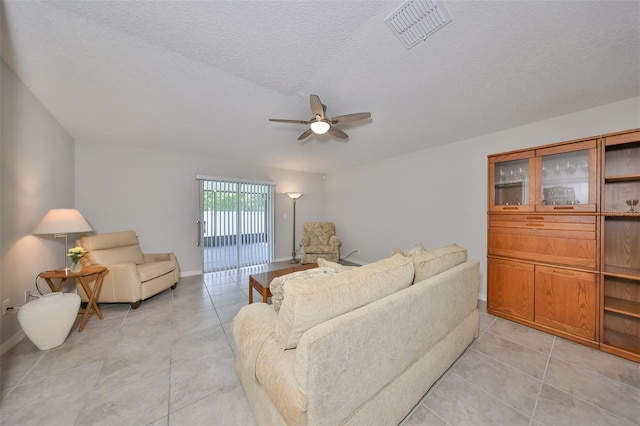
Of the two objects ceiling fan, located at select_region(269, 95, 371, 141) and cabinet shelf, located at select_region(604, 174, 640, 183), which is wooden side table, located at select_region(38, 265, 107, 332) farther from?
cabinet shelf, located at select_region(604, 174, 640, 183)

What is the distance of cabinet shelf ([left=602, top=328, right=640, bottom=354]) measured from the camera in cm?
194

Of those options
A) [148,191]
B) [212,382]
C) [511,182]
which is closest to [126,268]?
[148,191]

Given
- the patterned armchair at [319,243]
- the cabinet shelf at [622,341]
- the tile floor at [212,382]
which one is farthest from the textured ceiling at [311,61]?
the patterned armchair at [319,243]

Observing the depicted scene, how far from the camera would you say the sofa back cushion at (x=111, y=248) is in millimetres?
2959

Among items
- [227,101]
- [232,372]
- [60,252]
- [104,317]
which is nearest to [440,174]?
[227,101]

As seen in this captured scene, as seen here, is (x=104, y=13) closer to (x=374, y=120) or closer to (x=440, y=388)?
(x=374, y=120)

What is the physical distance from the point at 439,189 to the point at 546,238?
1.55 m

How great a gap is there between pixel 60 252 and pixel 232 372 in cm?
310

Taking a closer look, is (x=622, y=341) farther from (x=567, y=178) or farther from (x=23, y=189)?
(x=23, y=189)

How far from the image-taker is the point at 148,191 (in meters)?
4.03

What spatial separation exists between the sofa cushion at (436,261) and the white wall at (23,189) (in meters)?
3.48

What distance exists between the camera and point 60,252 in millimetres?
2932

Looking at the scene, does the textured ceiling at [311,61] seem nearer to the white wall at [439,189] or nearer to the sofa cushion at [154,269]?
the white wall at [439,189]

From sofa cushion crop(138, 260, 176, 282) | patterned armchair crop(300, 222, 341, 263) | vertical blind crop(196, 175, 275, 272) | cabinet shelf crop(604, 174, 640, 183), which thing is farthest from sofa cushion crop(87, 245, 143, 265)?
cabinet shelf crop(604, 174, 640, 183)
